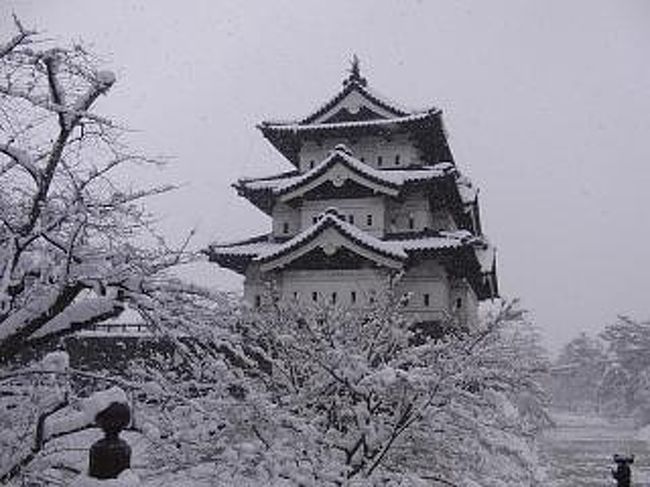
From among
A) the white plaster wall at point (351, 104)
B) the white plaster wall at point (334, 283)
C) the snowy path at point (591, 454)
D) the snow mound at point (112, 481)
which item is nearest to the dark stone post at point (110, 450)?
the snow mound at point (112, 481)

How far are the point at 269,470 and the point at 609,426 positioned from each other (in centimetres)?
6008

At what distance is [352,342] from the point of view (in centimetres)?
1138

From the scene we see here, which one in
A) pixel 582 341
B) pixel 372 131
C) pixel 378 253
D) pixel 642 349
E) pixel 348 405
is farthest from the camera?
pixel 582 341

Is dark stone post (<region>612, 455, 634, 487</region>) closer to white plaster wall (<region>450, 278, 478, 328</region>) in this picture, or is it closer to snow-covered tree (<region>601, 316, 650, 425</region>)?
white plaster wall (<region>450, 278, 478, 328</region>)

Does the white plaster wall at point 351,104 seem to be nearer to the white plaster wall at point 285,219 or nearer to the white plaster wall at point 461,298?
the white plaster wall at point 285,219

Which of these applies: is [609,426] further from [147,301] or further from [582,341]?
[147,301]

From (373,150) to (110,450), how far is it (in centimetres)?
2512

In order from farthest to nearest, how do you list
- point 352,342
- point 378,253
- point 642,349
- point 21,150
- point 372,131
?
point 642,349 → point 372,131 → point 378,253 → point 352,342 → point 21,150

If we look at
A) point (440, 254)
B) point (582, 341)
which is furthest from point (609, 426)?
point (440, 254)

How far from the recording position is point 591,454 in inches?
1421

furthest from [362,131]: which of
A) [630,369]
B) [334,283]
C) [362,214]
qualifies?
[630,369]

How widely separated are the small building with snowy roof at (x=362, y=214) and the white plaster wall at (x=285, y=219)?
4 cm

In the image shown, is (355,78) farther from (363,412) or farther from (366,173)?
(363,412)

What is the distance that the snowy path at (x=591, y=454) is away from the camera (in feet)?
85.9
